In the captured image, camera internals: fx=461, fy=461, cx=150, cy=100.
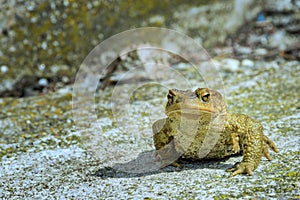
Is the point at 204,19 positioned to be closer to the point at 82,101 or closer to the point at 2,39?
the point at 82,101

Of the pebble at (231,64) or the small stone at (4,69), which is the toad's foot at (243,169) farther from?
the small stone at (4,69)

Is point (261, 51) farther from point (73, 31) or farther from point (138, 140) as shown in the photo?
point (138, 140)

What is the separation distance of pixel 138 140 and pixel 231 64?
6.49 ft

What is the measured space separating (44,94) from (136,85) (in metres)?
0.94

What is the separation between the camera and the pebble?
4.92 metres

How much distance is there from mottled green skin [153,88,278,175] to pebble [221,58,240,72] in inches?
88.1

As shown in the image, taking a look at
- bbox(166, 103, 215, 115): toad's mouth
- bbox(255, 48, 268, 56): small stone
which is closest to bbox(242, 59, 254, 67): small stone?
bbox(255, 48, 268, 56): small stone

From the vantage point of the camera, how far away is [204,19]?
5316 millimetres

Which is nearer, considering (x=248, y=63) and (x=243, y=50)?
(x=248, y=63)

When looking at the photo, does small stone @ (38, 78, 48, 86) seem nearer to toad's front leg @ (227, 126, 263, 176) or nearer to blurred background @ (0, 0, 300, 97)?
blurred background @ (0, 0, 300, 97)

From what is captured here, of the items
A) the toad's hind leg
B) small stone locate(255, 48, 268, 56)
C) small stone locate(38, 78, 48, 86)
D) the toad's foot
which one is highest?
small stone locate(255, 48, 268, 56)

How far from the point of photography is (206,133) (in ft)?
8.59

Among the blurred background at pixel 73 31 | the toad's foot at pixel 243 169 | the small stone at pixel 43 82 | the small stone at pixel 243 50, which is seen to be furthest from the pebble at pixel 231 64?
the toad's foot at pixel 243 169

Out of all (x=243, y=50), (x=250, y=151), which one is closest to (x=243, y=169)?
(x=250, y=151)
